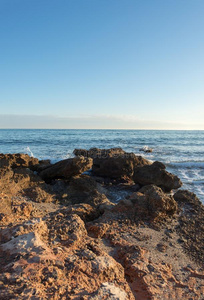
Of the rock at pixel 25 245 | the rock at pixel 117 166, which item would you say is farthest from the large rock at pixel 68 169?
the rock at pixel 25 245

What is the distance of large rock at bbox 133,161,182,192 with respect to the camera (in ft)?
20.0

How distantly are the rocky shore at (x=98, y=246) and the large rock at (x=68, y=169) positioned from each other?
704 millimetres

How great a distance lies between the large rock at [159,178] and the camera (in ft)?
20.0

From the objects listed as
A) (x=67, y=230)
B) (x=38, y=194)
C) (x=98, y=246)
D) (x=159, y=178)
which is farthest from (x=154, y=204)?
(x=159, y=178)

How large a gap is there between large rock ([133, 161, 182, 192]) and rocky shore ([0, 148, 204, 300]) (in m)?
1.83

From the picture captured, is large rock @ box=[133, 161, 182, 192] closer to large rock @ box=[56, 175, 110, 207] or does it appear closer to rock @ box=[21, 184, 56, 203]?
large rock @ box=[56, 175, 110, 207]

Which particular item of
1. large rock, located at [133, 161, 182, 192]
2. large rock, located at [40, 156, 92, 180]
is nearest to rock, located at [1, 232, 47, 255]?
large rock, located at [40, 156, 92, 180]

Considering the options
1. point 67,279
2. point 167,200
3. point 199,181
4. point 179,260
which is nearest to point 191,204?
point 167,200

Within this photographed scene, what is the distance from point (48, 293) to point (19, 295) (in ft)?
0.56

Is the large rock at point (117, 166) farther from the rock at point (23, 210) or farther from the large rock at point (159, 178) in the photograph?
the rock at point (23, 210)

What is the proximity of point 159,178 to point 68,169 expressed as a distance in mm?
2598

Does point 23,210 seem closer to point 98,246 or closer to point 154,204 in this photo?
point 98,246

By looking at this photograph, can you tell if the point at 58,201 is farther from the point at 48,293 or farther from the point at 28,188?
the point at 48,293

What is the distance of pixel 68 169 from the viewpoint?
540cm
